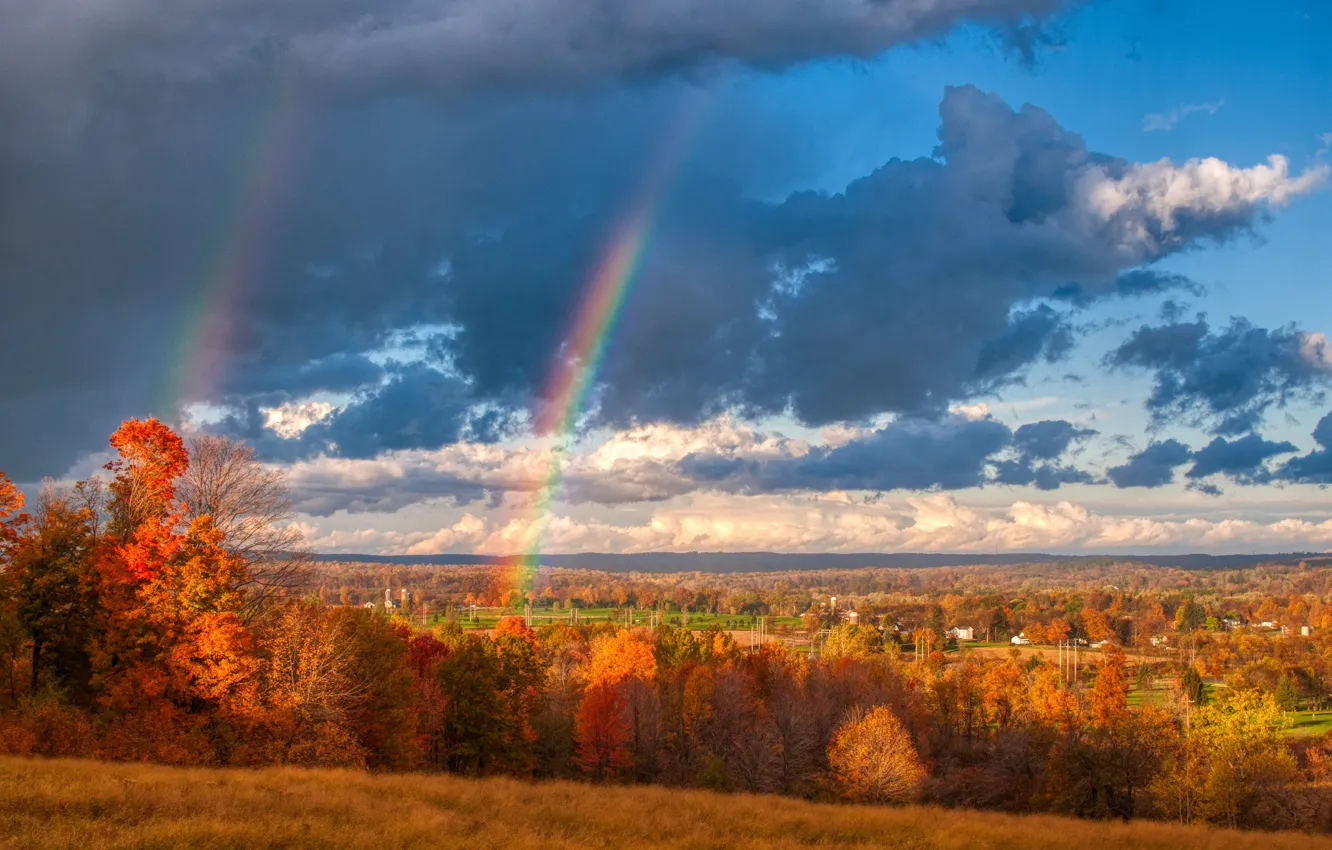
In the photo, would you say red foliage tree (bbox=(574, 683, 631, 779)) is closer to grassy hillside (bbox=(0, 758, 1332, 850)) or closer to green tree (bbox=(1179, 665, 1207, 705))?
grassy hillside (bbox=(0, 758, 1332, 850))

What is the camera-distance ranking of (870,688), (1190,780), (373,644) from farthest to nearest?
(870,688) < (1190,780) < (373,644)

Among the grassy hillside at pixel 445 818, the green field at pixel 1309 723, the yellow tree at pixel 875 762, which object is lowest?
the green field at pixel 1309 723

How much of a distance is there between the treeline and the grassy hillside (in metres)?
9.41

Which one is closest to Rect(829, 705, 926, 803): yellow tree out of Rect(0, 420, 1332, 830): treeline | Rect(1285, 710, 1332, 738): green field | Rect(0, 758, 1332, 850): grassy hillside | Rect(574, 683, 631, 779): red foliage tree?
Rect(0, 420, 1332, 830): treeline

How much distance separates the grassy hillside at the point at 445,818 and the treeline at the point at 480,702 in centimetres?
941

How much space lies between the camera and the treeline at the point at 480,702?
41062 millimetres

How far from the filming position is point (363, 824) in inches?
932

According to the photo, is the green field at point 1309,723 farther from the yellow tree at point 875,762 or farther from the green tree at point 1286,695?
the yellow tree at point 875,762

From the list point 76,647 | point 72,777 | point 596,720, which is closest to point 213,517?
point 76,647

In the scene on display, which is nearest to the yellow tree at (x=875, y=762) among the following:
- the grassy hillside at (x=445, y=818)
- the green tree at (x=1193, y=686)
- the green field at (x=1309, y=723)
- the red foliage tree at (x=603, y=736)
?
the red foliage tree at (x=603, y=736)

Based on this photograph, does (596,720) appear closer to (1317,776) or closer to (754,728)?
(754,728)

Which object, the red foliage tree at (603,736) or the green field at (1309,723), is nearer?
the red foliage tree at (603,736)

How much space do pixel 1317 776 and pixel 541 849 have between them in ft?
251

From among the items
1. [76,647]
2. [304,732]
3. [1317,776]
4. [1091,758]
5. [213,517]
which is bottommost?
[1317,776]
